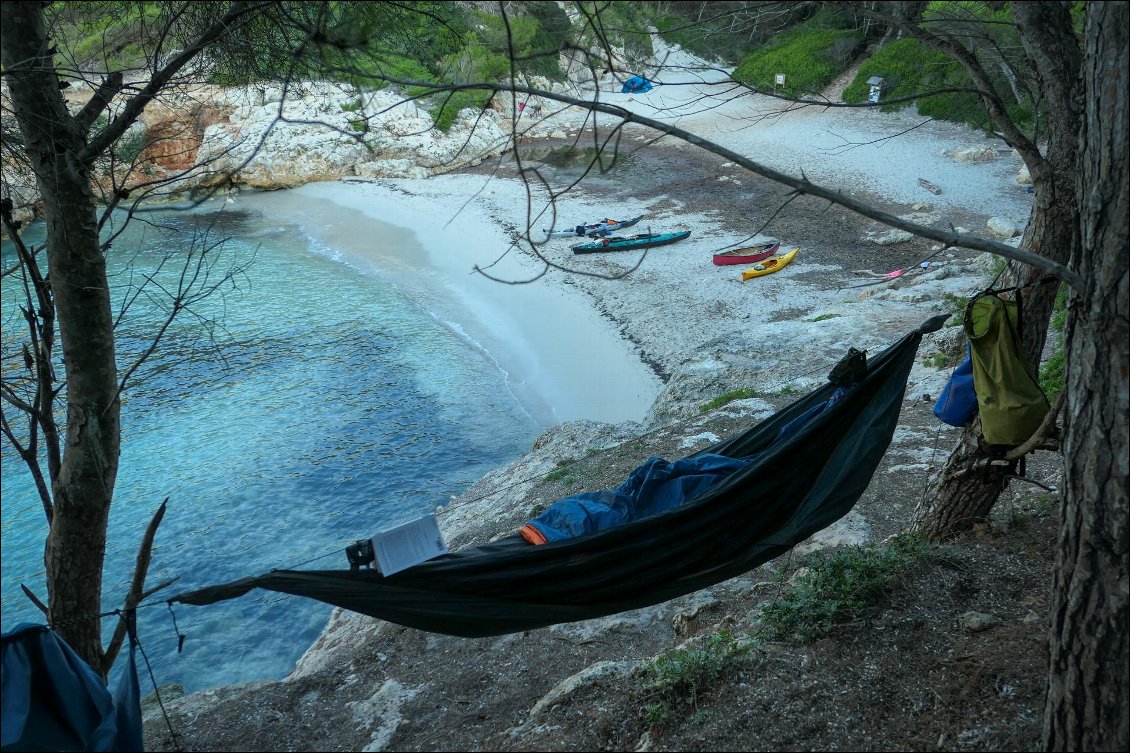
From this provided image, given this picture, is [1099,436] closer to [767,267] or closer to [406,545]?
[406,545]

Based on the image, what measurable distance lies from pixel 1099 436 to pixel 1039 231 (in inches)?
57.9

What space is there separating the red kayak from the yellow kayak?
24 centimetres

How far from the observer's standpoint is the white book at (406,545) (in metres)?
2.50

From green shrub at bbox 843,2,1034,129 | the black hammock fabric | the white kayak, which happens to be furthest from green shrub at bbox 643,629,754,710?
green shrub at bbox 843,2,1034,129

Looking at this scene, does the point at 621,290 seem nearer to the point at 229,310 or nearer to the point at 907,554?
the point at 229,310

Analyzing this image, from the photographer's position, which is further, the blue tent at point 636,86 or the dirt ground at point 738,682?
the blue tent at point 636,86

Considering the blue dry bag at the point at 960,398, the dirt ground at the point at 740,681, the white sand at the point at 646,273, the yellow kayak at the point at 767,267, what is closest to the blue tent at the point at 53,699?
the dirt ground at the point at 740,681

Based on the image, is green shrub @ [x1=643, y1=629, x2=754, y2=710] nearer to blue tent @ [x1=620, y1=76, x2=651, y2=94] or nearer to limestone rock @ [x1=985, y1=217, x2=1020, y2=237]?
blue tent @ [x1=620, y1=76, x2=651, y2=94]

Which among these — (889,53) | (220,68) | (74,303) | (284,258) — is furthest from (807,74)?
(74,303)

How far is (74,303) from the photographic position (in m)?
2.82

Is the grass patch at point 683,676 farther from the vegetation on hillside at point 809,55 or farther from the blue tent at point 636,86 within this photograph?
the vegetation on hillside at point 809,55

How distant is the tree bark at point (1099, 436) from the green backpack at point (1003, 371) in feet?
2.88

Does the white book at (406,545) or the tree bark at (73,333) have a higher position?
the tree bark at (73,333)

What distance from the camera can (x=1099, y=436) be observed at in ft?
5.57
